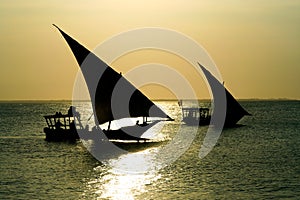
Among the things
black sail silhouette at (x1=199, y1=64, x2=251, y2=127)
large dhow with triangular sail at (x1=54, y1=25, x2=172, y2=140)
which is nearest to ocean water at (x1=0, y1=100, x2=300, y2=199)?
large dhow with triangular sail at (x1=54, y1=25, x2=172, y2=140)

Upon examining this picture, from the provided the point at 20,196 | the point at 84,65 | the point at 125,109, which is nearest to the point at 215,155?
the point at 125,109

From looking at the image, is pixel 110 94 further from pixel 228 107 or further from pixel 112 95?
pixel 228 107

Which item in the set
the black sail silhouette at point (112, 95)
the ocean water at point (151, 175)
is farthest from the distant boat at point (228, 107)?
the black sail silhouette at point (112, 95)

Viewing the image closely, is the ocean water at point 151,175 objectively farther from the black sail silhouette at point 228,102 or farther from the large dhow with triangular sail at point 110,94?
the black sail silhouette at point 228,102

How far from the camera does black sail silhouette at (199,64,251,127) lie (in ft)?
241

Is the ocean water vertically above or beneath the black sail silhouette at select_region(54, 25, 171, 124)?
beneath

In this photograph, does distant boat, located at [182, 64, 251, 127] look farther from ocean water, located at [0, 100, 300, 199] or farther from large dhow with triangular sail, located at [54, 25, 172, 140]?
large dhow with triangular sail, located at [54, 25, 172, 140]

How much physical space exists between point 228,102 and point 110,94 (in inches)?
1276

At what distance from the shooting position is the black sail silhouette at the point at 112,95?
43875 millimetres

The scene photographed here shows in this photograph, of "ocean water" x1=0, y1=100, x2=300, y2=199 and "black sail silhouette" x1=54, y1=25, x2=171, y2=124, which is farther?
"black sail silhouette" x1=54, y1=25, x2=171, y2=124

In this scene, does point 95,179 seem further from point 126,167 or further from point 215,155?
point 215,155

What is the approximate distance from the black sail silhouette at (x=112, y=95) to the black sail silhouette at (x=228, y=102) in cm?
2915

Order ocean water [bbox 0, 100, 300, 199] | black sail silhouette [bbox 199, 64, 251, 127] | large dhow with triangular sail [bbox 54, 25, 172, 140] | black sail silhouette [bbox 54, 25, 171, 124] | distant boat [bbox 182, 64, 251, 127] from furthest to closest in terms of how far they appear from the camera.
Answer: distant boat [bbox 182, 64, 251, 127] < black sail silhouette [bbox 199, 64, 251, 127] < black sail silhouette [bbox 54, 25, 171, 124] < large dhow with triangular sail [bbox 54, 25, 172, 140] < ocean water [bbox 0, 100, 300, 199]

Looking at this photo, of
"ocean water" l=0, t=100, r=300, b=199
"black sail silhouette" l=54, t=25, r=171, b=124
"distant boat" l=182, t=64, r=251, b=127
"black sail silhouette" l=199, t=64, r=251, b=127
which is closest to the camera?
"ocean water" l=0, t=100, r=300, b=199
